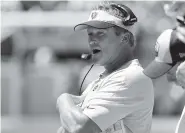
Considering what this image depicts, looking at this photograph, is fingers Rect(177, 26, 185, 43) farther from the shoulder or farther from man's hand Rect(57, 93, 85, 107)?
man's hand Rect(57, 93, 85, 107)

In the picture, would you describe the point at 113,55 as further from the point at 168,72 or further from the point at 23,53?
the point at 23,53

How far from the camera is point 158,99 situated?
955 centimetres

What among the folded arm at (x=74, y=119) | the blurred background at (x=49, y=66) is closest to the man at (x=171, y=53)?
the folded arm at (x=74, y=119)

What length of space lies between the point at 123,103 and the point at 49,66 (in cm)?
780

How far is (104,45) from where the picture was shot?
254 cm

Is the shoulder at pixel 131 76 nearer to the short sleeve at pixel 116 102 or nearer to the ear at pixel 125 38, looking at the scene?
the short sleeve at pixel 116 102

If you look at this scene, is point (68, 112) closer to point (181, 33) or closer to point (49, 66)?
point (181, 33)

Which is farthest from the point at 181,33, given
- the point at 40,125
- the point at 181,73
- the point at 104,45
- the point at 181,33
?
the point at 40,125

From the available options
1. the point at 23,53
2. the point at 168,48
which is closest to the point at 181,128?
the point at 168,48

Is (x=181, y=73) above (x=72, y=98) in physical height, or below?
above

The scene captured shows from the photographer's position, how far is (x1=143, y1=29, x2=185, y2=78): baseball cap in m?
2.01

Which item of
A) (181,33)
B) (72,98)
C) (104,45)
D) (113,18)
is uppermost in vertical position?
(181,33)

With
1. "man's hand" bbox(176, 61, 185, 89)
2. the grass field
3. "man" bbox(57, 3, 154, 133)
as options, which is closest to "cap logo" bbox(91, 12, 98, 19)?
"man" bbox(57, 3, 154, 133)

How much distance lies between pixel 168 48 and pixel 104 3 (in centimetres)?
70
